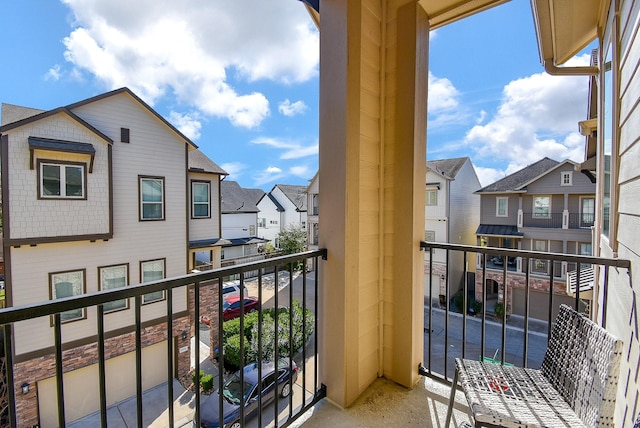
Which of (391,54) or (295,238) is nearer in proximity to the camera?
(391,54)

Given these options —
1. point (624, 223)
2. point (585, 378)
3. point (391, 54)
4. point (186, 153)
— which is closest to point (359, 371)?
point (585, 378)

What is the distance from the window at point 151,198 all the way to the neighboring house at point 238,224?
3.95m

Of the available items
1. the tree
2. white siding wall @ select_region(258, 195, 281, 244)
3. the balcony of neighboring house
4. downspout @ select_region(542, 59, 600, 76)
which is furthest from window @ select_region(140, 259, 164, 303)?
white siding wall @ select_region(258, 195, 281, 244)

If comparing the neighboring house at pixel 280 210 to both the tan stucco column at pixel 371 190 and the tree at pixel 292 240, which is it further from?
the tan stucco column at pixel 371 190

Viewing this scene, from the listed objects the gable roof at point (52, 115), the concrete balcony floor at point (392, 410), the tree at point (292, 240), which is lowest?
the tree at point (292, 240)

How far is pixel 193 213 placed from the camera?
227 inches

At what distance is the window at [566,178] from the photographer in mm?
7125

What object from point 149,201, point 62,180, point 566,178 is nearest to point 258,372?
point 62,180

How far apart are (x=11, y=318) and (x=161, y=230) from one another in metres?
5.07

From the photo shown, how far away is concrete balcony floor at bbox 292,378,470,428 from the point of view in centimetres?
135

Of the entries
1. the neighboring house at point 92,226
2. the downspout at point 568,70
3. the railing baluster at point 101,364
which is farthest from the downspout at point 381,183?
the neighboring house at point 92,226

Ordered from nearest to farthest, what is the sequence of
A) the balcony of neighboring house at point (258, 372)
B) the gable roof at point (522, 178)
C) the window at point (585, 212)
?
1. the balcony of neighboring house at point (258, 372)
2. the window at point (585, 212)
3. the gable roof at point (522, 178)

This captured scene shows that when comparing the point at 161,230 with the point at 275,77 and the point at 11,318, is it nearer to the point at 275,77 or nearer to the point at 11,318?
the point at 275,77

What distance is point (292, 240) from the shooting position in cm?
1217
